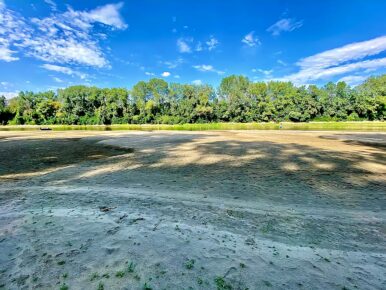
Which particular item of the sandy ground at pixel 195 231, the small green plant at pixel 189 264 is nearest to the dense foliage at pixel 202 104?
the sandy ground at pixel 195 231

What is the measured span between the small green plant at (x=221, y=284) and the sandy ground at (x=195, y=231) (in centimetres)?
2

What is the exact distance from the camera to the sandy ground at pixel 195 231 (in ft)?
13.0

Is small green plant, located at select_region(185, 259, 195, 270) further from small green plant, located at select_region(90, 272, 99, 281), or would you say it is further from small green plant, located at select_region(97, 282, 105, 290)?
small green plant, located at select_region(90, 272, 99, 281)

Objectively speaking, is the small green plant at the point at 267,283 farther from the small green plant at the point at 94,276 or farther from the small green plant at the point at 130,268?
the small green plant at the point at 94,276

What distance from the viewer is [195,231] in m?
5.61

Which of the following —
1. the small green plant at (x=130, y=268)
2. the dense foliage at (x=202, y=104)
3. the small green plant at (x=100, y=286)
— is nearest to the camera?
the small green plant at (x=100, y=286)

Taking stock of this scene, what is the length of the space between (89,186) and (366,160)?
14740 millimetres

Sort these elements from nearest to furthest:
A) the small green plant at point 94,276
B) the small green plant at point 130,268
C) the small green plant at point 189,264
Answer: the small green plant at point 94,276 → the small green plant at point 130,268 → the small green plant at point 189,264

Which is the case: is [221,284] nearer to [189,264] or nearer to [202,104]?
[189,264]

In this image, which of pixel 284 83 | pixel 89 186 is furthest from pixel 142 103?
pixel 89 186

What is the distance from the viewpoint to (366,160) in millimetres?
14555

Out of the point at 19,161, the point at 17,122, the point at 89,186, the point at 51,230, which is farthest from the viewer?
the point at 17,122

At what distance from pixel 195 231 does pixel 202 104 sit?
323ft

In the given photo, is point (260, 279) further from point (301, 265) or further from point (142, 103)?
point (142, 103)
